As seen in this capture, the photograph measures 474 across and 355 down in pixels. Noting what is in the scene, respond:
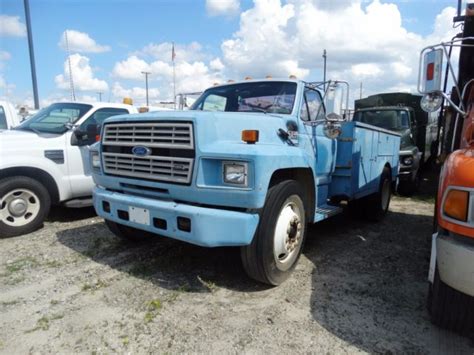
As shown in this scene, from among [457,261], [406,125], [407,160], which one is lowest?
[407,160]

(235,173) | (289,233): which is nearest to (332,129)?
(289,233)

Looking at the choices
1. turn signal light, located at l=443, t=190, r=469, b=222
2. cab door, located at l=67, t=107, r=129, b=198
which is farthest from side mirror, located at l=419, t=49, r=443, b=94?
cab door, located at l=67, t=107, r=129, b=198

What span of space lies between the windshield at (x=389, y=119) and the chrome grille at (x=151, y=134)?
28.8 ft

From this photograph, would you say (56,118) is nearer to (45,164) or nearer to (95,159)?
(45,164)

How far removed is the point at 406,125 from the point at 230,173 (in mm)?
8889

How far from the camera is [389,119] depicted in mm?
10625

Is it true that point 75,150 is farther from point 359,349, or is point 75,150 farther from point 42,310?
point 359,349

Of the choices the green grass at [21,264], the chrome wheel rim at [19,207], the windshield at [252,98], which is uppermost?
the windshield at [252,98]

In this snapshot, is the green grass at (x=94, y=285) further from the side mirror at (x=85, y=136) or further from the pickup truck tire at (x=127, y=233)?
the side mirror at (x=85, y=136)

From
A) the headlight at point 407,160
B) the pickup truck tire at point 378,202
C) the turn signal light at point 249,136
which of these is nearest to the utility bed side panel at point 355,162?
the pickup truck tire at point 378,202

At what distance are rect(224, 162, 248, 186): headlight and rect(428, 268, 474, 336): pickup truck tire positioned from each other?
1.62 metres

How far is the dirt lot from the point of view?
267cm

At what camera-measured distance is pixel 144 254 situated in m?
4.34

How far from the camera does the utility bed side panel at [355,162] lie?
5.00 metres
